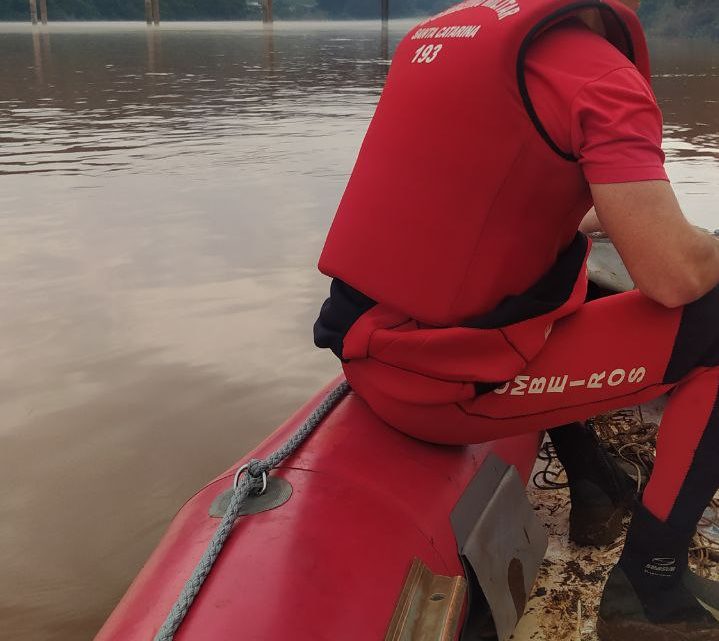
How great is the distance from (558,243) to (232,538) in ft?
2.98

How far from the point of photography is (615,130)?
5.04ft

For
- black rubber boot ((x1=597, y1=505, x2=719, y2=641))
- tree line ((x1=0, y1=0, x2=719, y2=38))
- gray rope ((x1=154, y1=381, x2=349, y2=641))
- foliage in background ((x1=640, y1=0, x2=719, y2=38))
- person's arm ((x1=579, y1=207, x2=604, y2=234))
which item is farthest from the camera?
tree line ((x1=0, y1=0, x2=719, y2=38))

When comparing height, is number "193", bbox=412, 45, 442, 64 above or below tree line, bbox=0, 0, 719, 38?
below

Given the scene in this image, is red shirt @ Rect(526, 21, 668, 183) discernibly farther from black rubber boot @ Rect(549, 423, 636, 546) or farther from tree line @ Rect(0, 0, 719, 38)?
tree line @ Rect(0, 0, 719, 38)

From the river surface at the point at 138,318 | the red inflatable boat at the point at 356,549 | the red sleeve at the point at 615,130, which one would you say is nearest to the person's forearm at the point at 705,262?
the red sleeve at the point at 615,130

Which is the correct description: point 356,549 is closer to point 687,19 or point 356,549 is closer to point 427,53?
point 427,53

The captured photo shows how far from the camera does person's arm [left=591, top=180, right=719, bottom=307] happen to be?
1.57 metres

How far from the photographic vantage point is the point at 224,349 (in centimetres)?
428

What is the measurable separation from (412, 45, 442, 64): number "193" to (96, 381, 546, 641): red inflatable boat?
0.83 meters

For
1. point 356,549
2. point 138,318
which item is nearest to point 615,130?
point 356,549

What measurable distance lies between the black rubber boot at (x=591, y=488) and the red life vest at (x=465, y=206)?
0.75 metres

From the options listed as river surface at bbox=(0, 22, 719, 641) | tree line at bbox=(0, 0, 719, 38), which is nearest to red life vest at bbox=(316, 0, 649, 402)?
river surface at bbox=(0, 22, 719, 641)

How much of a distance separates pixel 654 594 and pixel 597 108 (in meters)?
1.14

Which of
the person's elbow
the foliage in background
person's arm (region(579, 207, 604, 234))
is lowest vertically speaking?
person's arm (region(579, 207, 604, 234))
